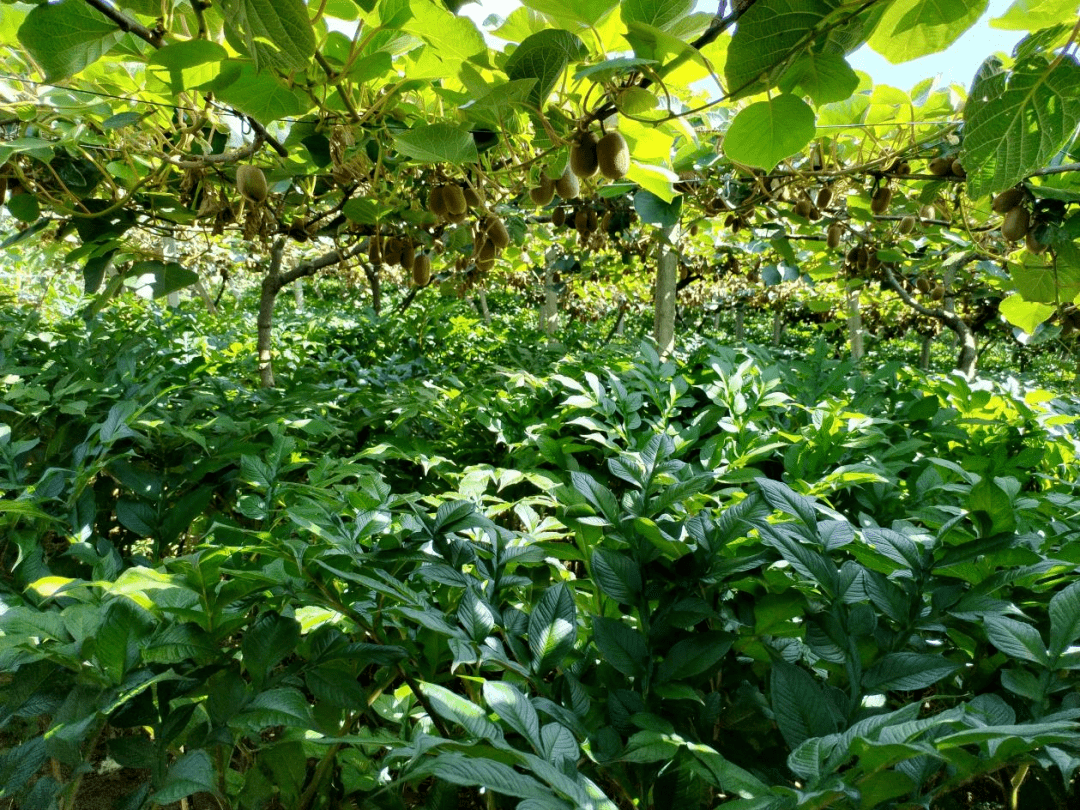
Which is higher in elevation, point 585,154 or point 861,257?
point 861,257

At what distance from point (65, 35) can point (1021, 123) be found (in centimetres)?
126

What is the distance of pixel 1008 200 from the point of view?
1.59 m

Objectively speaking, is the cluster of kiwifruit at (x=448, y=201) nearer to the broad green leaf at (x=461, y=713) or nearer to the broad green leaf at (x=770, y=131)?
the broad green leaf at (x=770, y=131)

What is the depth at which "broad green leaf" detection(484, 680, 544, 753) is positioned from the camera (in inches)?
20.8

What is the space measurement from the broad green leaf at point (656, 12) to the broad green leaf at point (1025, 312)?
1751 mm

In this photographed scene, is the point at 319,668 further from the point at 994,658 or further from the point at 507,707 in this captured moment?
the point at 994,658

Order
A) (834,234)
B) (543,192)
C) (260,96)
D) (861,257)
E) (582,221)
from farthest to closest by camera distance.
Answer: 1. (861,257)
2. (582,221)
3. (834,234)
4. (543,192)
5. (260,96)

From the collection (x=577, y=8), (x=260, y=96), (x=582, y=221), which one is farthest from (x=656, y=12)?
(x=582, y=221)

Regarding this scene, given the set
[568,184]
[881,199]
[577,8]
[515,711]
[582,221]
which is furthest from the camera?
[582,221]

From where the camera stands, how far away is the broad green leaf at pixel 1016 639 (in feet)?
2.04

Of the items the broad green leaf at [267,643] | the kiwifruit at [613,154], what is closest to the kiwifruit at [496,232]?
the kiwifruit at [613,154]

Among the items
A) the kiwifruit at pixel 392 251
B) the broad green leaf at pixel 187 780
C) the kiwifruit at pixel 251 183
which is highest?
the kiwifruit at pixel 392 251

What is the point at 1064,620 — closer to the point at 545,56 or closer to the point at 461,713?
the point at 461,713

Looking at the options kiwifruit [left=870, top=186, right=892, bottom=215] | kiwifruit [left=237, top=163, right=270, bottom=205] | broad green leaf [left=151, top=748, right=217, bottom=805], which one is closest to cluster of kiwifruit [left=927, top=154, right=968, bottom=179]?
kiwifruit [left=870, top=186, right=892, bottom=215]
